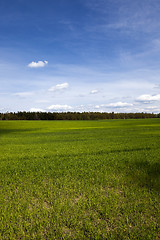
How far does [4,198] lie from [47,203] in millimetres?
1494

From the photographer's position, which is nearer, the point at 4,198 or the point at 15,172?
the point at 4,198

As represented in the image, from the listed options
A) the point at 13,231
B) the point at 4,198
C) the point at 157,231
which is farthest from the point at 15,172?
the point at 157,231

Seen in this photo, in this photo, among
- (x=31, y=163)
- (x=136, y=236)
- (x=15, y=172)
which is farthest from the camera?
(x=31, y=163)

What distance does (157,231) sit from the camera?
4.11 meters

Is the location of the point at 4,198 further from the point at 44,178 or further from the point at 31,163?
the point at 31,163

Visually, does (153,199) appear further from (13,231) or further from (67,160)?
(67,160)

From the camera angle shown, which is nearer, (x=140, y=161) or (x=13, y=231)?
(x=13, y=231)

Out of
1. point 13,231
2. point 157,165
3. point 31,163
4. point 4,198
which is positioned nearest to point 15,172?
point 31,163

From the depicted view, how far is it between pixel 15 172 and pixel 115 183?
15.5 feet

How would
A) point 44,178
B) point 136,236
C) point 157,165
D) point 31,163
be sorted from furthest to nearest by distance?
point 31,163
point 157,165
point 44,178
point 136,236

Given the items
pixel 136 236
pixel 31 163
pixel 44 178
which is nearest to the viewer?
pixel 136 236

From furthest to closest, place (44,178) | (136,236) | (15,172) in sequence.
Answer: (15,172), (44,178), (136,236)

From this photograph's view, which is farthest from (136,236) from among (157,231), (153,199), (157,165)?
(157,165)

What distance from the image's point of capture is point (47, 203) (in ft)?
17.5
